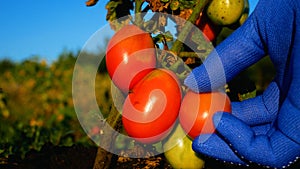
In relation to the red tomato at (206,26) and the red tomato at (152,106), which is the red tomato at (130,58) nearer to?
the red tomato at (152,106)

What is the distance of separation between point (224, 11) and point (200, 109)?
0.94 ft

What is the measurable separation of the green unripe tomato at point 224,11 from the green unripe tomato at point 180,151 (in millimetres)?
304

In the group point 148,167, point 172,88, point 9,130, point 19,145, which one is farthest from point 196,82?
point 9,130

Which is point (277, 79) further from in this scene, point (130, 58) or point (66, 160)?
point (66, 160)

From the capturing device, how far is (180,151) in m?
1.28

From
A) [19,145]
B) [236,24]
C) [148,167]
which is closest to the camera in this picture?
[236,24]

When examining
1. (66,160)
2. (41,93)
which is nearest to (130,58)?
(66,160)

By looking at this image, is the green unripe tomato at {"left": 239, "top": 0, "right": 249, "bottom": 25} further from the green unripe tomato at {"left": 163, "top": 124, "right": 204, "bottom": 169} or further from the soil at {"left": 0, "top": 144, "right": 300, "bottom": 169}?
the soil at {"left": 0, "top": 144, "right": 300, "bottom": 169}

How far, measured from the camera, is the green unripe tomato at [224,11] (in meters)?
1.29

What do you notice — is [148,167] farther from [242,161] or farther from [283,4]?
[283,4]

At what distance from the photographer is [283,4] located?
108 cm

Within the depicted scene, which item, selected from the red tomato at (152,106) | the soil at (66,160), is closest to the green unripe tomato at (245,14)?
the red tomato at (152,106)

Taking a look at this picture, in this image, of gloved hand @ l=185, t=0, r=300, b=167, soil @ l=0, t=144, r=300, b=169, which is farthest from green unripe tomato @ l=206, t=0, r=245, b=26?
soil @ l=0, t=144, r=300, b=169

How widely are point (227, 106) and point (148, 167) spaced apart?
62 cm
